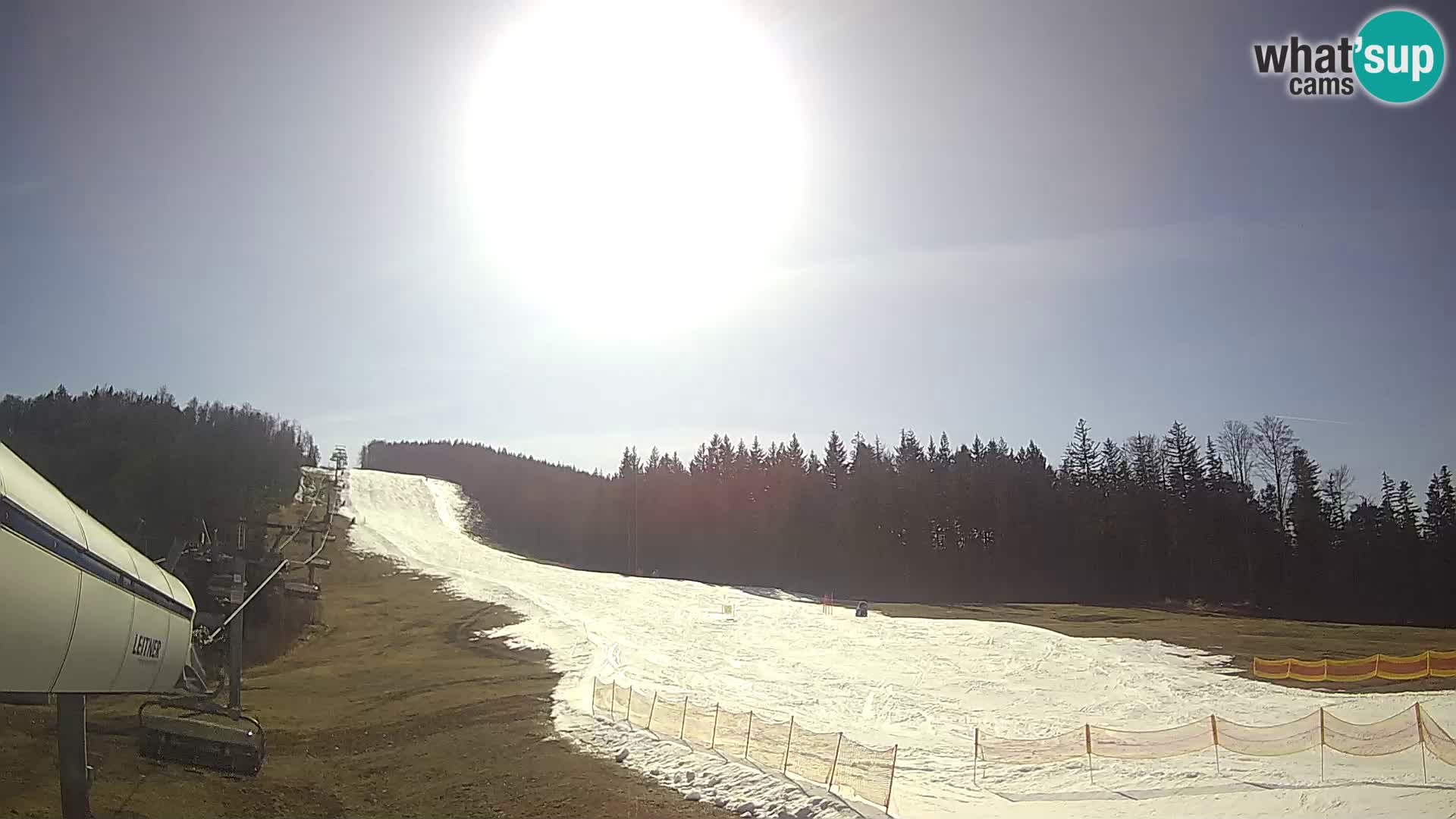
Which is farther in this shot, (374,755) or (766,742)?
(374,755)

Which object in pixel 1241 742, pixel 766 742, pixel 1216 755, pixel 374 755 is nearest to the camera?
pixel 1216 755

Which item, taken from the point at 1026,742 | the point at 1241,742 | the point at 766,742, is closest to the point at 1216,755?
the point at 1241,742

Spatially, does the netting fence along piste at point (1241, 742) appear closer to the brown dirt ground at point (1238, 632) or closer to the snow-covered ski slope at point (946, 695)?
the snow-covered ski slope at point (946, 695)

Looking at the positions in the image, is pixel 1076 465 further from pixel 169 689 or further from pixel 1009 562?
pixel 169 689

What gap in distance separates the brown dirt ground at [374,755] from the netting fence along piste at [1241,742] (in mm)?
10497

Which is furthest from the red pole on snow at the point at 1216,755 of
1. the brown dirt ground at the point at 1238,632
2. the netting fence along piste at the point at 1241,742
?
the brown dirt ground at the point at 1238,632

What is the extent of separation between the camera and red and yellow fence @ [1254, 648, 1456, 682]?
→ 3672 cm

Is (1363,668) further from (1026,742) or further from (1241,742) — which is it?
(1026,742)

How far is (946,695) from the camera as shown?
121 ft

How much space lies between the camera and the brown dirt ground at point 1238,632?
42656 millimetres

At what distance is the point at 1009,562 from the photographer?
86938mm

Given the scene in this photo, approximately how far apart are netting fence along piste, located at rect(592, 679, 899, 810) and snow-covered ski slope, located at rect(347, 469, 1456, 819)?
70 cm

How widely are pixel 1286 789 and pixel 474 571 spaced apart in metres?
68.0

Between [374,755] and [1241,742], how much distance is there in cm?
2497
